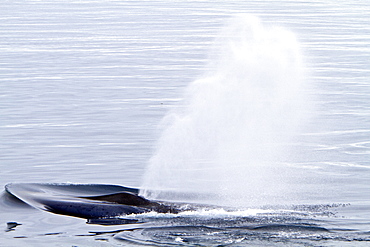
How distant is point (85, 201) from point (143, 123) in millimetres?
7788

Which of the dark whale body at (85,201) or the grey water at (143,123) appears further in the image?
the dark whale body at (85,201)

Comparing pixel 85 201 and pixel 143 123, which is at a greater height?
pixel 143 123

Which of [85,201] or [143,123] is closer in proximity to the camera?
[85,201]

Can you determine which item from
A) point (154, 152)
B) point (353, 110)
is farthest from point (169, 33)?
point (154, 152)

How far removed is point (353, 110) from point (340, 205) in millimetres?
9044

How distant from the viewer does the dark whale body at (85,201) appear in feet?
36.0

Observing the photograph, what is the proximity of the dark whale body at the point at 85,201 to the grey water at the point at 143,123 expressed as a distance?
0.30 m

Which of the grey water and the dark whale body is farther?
the dark whale body

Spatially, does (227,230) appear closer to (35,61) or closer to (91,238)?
(91,238)

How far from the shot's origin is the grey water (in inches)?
396

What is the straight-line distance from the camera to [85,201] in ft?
38.2

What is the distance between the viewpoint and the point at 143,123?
19328 mm

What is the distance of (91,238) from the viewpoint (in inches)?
389

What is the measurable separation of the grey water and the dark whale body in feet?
0.98
